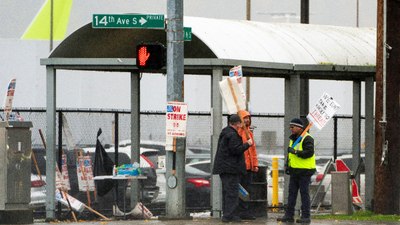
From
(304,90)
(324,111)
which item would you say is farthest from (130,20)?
(304,90)

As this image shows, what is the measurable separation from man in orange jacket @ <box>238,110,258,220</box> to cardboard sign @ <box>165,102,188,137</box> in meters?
0.87

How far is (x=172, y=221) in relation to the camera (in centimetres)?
2216

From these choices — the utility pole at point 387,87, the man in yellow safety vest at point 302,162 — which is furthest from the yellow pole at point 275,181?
the man in yellow safety vest at point 302,162

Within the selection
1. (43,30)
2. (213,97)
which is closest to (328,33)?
(213,97)

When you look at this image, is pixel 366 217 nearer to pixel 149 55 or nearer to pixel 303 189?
pixel 303 189

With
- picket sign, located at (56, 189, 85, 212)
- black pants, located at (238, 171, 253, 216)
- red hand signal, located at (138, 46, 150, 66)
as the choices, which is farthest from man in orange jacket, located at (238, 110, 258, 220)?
picket sign, located at (56, 189, 85, 212)

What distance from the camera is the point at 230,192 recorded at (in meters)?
21.6

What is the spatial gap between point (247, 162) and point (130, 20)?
2.84m

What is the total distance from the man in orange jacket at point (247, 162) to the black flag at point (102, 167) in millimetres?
4347

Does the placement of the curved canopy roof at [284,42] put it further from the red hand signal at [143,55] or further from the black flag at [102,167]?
the black flag at [102,167]

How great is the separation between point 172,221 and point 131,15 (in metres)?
3.21

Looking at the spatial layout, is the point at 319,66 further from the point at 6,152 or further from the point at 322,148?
the point at 322,148

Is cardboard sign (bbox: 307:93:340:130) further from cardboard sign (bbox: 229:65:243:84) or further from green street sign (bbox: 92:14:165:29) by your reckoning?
green street sign (bbox: 92:14:165:29)

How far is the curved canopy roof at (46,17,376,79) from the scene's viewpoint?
2344 cm
